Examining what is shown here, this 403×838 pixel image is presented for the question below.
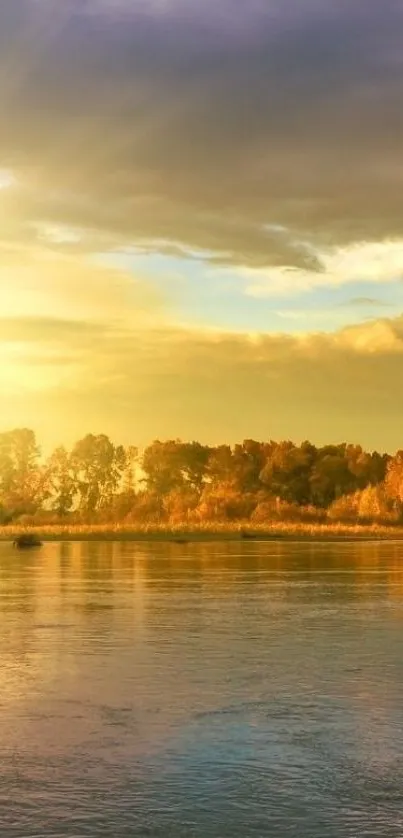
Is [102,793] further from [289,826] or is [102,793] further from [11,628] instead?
[11,628]

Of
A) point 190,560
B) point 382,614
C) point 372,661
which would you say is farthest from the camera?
point 190,560

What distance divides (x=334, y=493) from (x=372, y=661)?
12297cm

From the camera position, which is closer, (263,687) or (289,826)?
(289,826)

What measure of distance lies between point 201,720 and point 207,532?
8598 cm

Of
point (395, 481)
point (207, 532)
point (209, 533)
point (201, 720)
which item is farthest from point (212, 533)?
point (201, 720)

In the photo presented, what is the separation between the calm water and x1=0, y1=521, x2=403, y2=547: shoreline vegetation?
6560 centimetres

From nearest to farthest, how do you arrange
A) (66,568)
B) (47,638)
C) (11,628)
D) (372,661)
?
(372,661)
(47,638)
(11,628)
(66,568)

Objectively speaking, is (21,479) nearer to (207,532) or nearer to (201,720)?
(207,532)

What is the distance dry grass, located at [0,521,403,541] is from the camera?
304 feet

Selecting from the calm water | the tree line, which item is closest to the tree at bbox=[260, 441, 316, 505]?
the tree line

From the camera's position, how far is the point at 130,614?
24.5m

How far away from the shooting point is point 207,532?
97.9 m

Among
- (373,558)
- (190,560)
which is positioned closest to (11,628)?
(190,560)

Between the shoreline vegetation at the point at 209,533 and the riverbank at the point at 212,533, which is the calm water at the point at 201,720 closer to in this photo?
the shoreline vegetation at the point at 209,533
